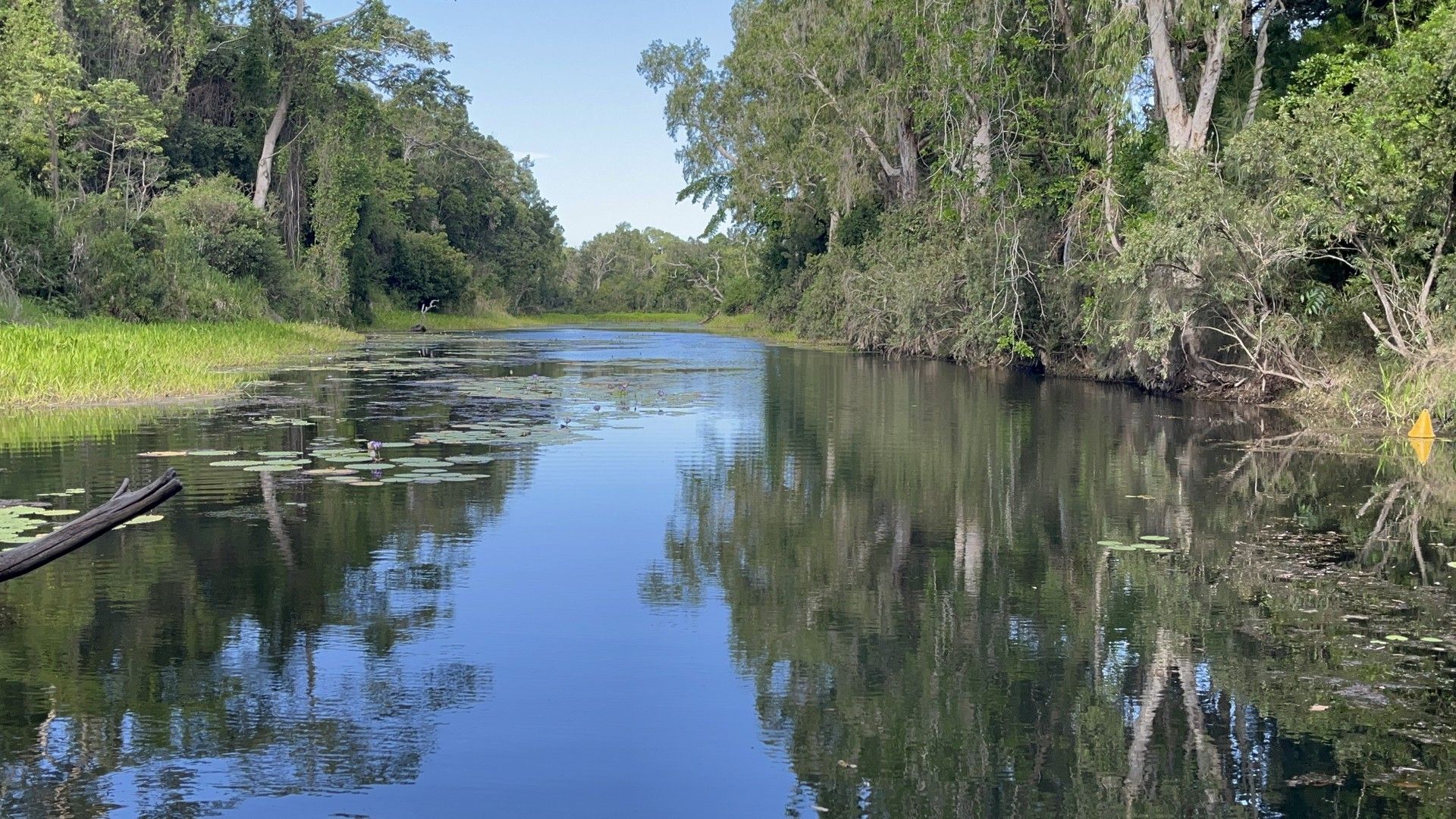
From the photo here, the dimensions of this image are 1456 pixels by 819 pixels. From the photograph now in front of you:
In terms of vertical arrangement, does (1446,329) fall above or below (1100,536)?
above

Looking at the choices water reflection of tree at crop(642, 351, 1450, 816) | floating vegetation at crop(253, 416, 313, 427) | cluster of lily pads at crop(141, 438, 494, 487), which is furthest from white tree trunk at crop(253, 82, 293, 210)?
water reflection of tree at crop(642, 351, 1450, 816)

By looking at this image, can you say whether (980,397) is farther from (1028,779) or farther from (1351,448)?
(1028,779)

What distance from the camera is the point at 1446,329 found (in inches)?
639

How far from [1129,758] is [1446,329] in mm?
13518

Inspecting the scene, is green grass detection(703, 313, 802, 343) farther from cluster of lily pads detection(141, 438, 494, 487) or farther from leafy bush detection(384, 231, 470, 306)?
cluster of lily pads detection(141, 438, 494, 487)

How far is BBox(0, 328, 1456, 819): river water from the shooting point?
464 centimetres

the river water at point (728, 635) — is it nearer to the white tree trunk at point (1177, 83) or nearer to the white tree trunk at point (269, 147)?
the white tree trunk at point (1177, 83)

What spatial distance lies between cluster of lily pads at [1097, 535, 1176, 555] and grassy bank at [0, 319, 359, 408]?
13033 mm

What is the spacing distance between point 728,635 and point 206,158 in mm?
40017

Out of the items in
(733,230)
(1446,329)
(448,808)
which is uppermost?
(733,230)

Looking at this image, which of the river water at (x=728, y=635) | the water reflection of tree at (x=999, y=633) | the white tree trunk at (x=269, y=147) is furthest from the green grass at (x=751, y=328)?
the river water at (x=728, y=635)

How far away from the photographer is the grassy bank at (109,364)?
16.8 meters

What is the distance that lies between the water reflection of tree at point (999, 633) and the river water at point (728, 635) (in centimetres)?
3

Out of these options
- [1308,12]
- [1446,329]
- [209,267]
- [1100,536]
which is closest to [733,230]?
[209,267]
